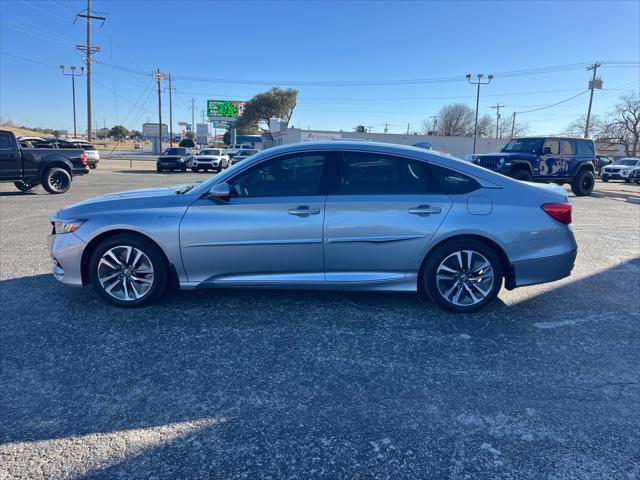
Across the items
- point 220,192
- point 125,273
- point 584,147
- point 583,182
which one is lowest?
point 125,273

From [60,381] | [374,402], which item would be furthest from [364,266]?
[60,381]

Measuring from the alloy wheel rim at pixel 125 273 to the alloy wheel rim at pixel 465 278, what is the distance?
2.83m

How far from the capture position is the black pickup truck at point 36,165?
42.1 ft

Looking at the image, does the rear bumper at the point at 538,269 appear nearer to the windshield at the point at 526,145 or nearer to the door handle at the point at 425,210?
the door handle at the point at 425,210

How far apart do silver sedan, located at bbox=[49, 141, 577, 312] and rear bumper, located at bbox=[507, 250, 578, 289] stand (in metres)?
0.01

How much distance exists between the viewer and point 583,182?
54.2 ft

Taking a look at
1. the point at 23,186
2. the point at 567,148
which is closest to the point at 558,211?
the point at 567,148

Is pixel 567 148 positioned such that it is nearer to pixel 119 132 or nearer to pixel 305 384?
pixel 305 384

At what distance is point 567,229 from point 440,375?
219 cm

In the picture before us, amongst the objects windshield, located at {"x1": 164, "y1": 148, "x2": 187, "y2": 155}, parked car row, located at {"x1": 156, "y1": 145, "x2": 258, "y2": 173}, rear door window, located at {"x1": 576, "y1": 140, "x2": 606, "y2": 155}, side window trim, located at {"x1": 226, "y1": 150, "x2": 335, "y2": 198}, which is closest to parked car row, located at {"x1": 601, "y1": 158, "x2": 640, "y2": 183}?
rear door window, located at {"x1": 576, "y1": 140, "x2": 606, "y2": 155}

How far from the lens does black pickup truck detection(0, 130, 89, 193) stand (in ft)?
42.1

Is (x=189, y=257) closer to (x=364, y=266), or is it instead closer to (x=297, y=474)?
(x=364, y=266)

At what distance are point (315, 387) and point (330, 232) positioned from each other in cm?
153

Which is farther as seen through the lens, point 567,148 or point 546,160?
point 567,148
